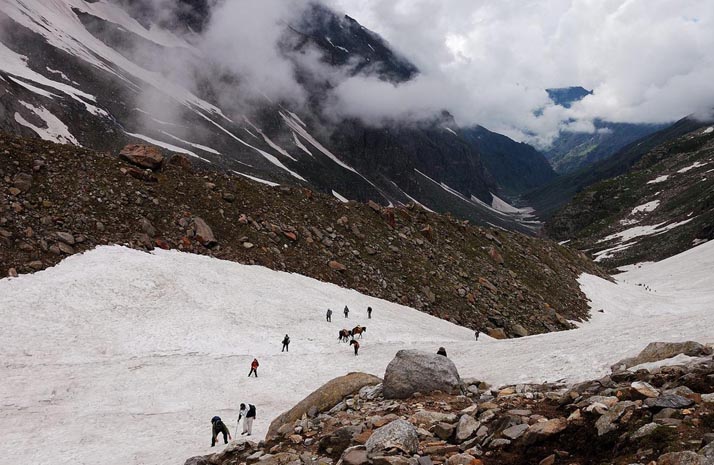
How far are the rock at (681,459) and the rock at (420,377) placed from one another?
8008 mm

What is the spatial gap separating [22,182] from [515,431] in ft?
129

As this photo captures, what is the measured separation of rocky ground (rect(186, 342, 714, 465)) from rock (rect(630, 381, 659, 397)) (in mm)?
20

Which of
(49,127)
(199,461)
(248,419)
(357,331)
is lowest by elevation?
(199,461)

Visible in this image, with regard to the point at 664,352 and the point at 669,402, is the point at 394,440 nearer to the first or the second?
the point at 669,402

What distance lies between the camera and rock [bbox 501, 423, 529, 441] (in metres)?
9.41

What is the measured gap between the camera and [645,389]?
9.75 m

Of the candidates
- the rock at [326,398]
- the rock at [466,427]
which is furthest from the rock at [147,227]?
the rock at [466,427]

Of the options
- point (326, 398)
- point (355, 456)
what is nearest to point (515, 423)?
point (355, 456)

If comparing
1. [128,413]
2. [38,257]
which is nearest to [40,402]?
[128,413]

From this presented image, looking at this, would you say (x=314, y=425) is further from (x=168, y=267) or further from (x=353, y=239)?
(x=353, y=239)

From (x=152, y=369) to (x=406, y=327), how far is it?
63.3ft

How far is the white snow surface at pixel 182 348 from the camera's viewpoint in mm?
17594

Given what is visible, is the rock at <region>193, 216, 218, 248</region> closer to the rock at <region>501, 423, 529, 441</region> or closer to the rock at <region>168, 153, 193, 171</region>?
the rock at <region>168, 153, 193, 171</region>

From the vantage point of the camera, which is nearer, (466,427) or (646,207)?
(466,427)
